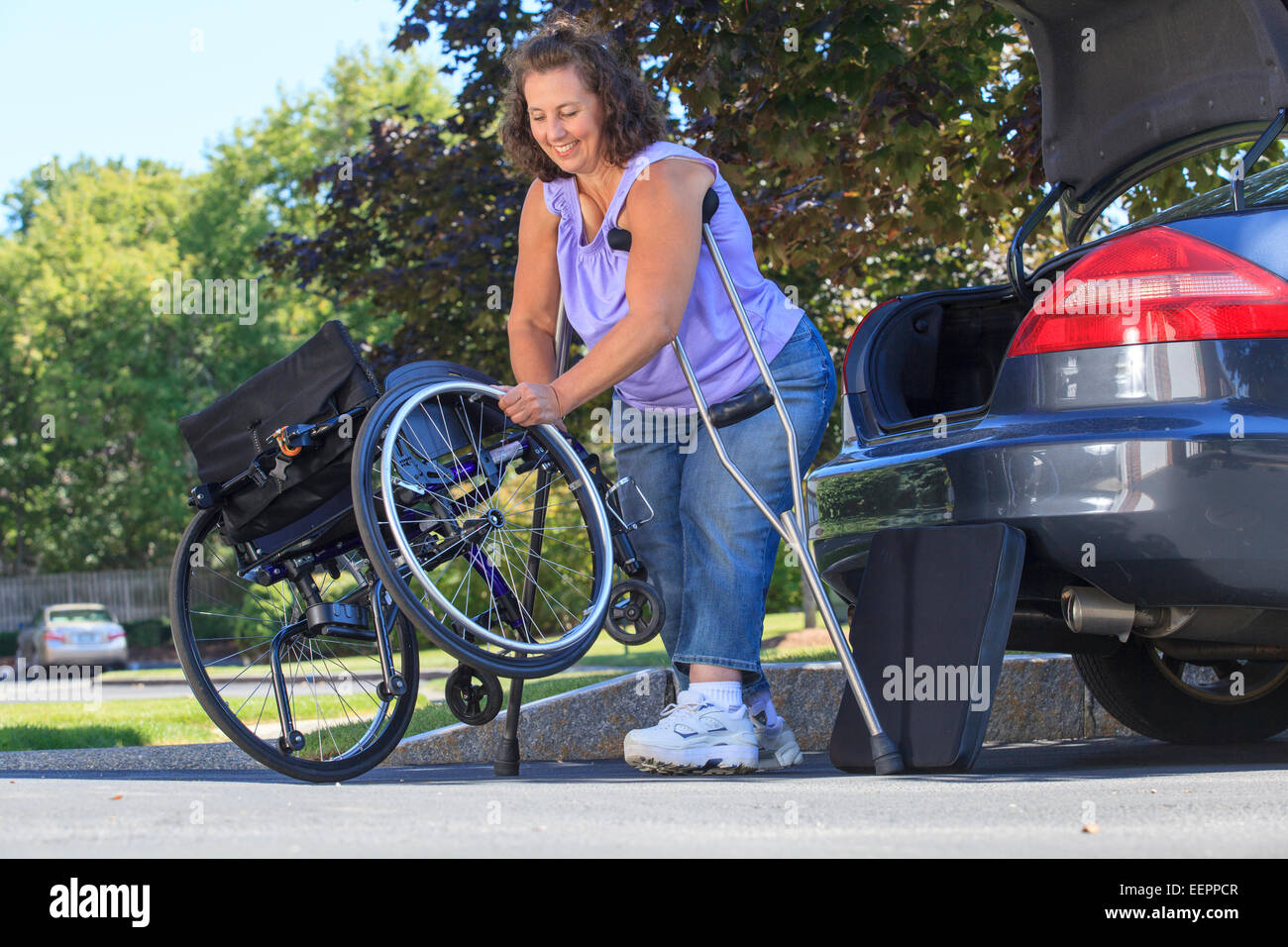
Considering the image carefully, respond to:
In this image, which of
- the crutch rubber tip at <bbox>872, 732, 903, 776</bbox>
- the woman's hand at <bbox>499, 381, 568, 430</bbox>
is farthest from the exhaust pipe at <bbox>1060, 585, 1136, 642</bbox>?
the woman's hand at <bbox>499, 381, 568, 430</bbox>

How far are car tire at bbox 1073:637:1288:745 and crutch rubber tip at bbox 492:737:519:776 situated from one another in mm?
1753

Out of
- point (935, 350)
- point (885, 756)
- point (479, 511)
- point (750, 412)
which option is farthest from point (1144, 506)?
point (479, 511)

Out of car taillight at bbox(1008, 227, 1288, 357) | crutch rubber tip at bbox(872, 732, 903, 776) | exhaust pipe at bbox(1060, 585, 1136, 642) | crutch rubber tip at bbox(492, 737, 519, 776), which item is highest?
car taillight at bbox(1008, 227, 1288, 357)

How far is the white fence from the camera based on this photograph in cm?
3797

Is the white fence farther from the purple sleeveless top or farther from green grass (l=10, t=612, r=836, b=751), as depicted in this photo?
the purple sleeveless top

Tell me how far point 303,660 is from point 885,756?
5.15ft

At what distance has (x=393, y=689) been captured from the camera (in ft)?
13.1

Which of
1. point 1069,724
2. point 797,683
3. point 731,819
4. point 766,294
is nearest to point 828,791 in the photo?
point 731,819

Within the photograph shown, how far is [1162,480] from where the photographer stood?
3.34 meters

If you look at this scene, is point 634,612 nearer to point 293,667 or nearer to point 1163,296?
point 293,667

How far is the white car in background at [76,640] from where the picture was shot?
2911 centimetres

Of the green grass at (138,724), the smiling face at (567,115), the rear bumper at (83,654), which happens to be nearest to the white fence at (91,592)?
Answer: the rear bumper at (83,654)

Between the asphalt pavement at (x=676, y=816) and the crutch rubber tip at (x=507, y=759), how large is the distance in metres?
0.51
